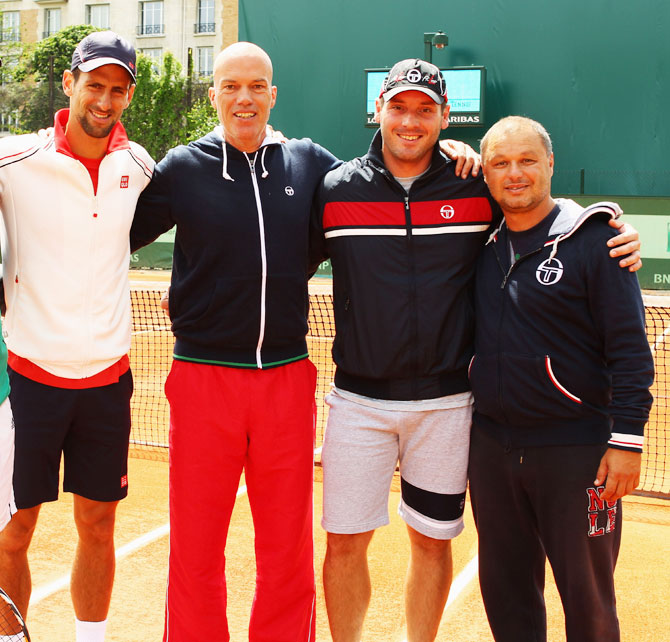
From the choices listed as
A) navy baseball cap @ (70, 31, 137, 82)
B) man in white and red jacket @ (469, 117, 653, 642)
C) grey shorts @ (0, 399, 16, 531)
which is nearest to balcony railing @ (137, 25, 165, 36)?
navy baseball cap @ (70, 31, 137, 82)

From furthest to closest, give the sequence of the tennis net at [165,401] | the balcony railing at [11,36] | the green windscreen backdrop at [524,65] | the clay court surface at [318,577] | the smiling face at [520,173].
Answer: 1. the balcony railing at [11,36]
2. the green windscreen backdrop at [524,65]
3. the tennis net at [165,401]
4. the clay court surface at [318,577]
5. the smiling face at [520,173]

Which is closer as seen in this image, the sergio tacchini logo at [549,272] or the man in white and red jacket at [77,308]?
the sergio tacchini logo at [549,272]

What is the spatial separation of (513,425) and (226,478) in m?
1.18

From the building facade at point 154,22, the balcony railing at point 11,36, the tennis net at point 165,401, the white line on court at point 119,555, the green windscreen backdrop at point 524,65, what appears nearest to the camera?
the white line on court at point 119,555

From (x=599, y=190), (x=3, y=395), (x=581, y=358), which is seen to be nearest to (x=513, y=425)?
A: (x=581, y=358)

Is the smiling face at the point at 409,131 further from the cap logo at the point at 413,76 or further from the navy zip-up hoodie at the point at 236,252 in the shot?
the navy zip-up hoodie at the point at 236,252

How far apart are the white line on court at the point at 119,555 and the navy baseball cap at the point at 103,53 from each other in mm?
2561

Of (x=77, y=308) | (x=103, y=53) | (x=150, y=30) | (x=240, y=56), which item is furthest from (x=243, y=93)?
(x=150, y=30)

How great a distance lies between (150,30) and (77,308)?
55483 mm

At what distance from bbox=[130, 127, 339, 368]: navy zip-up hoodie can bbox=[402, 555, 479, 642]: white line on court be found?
163 cm

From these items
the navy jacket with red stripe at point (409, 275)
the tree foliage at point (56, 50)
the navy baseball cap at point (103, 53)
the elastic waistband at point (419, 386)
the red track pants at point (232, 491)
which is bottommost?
the red track pants at point (232, 491)

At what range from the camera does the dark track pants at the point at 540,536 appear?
117 inches

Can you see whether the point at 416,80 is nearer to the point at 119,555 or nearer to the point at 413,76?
the point at 413,76

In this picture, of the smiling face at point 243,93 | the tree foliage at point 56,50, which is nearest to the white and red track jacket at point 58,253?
the smiling face at point 243,93
